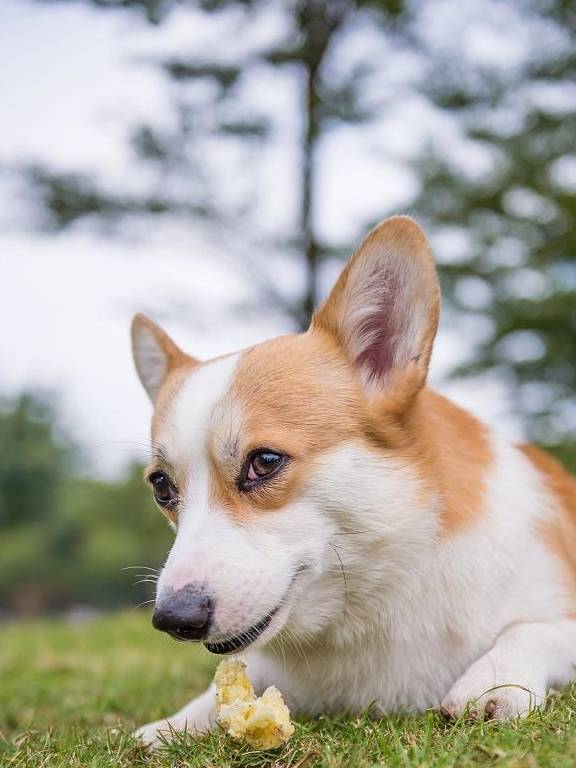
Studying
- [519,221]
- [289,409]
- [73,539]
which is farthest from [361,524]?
[73,539]

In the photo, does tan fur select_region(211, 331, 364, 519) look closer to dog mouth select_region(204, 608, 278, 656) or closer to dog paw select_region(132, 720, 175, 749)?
dog mouth select_region(204, 608, 278, 656)

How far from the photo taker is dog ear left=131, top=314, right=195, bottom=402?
10.3ft

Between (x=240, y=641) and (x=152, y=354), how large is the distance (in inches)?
52.7

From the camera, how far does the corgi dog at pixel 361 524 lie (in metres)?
2.20

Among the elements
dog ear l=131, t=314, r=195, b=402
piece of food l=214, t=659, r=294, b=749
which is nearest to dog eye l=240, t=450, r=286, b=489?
piece of food l=214, t=659, r=294, b=749

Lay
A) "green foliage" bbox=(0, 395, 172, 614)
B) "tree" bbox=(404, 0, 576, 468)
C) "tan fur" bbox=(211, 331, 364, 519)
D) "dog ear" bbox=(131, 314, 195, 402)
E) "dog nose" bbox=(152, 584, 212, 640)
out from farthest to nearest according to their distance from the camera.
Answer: "green foliage" bbox=(0, 395, 172, 614), "tree" bbox=(404, 0, 576, 468), "dog ear" bbox=(131, 314, 195, 402), "tan fur" bbox=(211, 331, 364, 519), "dog nose" bbox=(152, 584, 212, 640)

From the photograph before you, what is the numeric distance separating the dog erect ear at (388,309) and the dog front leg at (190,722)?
104 cm

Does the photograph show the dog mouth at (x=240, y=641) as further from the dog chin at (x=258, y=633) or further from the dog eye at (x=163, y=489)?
the dog eye at (x=163, y=489)

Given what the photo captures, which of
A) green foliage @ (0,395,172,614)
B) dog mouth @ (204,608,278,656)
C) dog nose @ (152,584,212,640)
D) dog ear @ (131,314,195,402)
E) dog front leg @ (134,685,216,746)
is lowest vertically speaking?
green foliage @ (0,395,172,614)

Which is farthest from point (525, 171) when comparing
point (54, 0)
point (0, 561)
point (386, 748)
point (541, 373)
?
point (0, 561)

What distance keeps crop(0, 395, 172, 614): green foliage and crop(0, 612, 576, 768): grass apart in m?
9.55

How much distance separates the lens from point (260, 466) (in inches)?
89.1

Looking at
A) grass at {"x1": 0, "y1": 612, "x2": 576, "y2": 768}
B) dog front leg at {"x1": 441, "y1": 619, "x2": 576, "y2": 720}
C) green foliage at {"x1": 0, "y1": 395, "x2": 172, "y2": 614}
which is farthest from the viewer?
green foliage at {"x1": 0, "y1": 395, "x2": 172, "y2": 614}

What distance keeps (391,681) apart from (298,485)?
2.05ft
